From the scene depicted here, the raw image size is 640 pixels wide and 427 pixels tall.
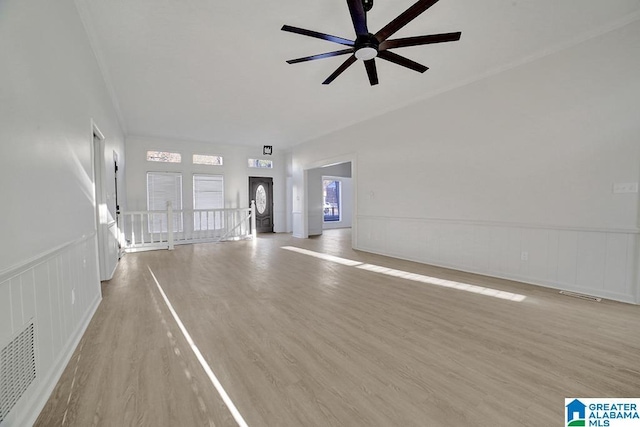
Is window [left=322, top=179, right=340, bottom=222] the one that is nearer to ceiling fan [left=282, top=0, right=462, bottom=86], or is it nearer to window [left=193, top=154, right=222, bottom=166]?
window [left=193, top=154, right=222, bottom=166]

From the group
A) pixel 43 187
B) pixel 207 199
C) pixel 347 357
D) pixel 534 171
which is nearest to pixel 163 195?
pixel 207 199

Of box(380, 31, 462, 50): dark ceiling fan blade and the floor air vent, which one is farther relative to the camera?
the floor air vent

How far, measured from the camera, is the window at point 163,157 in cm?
776

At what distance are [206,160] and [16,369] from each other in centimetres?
789

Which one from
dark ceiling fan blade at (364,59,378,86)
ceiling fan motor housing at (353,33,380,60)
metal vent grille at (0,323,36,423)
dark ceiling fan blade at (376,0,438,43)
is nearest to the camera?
metal vent grille at (0,323,36,423)

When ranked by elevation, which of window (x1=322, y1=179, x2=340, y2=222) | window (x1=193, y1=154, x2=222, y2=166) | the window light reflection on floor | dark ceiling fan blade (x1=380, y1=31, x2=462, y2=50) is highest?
dark ceiling fan blade (x1=380, y1=31, x2=462, y2=50)

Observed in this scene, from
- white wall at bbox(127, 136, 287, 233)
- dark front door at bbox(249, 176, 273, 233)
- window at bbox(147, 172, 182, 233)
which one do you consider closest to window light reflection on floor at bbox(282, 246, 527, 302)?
dark front door at bbox(249, 176, 273, 233)

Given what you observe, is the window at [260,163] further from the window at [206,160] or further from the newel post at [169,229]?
the newel post at [169,229]

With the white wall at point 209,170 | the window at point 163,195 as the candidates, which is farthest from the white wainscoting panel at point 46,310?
the white wall at point 209,170

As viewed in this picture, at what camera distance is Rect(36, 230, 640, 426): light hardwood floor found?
4.73 ft

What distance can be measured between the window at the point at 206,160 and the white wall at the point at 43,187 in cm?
586

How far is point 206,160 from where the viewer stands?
8531 mm

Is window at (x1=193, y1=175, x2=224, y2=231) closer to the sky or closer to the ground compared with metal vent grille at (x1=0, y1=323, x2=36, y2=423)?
closer to the sky

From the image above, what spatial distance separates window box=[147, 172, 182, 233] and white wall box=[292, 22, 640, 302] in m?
6.21
